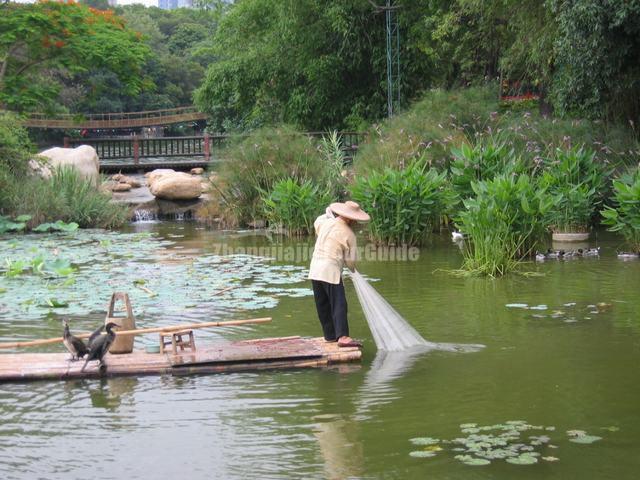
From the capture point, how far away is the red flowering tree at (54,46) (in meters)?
22.2

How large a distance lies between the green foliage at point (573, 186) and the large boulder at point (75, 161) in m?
10.4

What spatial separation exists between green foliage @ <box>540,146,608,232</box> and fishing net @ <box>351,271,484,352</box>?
6.11 m

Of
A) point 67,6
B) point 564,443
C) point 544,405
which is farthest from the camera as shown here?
point 67,6

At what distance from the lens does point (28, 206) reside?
18562 millimetres

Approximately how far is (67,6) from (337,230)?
671 inches

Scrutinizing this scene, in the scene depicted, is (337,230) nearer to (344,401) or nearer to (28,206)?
(344,401)

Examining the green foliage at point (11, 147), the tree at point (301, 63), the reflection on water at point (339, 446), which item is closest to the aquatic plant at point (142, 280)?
the reflection on water at point (339, 446)

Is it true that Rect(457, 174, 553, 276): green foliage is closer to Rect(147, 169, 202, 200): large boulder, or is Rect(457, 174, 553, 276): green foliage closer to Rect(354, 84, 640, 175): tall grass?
Rect(354, 84, 640, 175): tall grass

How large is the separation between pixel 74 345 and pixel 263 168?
11.6m

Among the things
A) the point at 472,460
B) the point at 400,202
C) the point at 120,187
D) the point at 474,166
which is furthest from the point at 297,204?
the point at 472,460

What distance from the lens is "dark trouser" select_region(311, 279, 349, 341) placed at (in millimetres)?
8047

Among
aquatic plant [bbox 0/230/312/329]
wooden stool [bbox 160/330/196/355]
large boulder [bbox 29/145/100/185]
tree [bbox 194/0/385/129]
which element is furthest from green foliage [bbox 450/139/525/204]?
tree [bbox 194/0/385/129]

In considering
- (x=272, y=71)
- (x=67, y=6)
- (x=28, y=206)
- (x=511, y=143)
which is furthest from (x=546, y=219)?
(x=272, y=71)

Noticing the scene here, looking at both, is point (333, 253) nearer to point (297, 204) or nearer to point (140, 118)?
point (297, 204)
